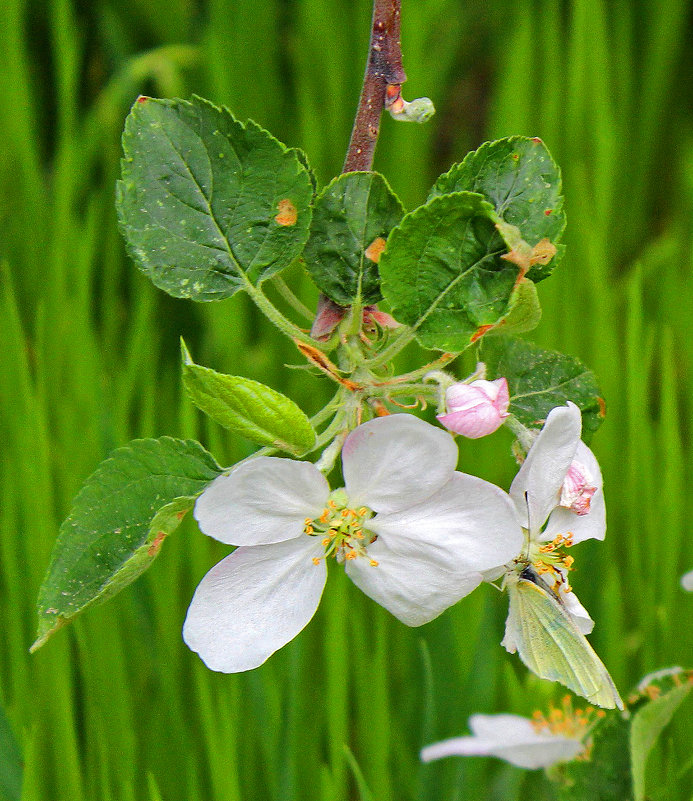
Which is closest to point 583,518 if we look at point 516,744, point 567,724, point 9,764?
point 516,744

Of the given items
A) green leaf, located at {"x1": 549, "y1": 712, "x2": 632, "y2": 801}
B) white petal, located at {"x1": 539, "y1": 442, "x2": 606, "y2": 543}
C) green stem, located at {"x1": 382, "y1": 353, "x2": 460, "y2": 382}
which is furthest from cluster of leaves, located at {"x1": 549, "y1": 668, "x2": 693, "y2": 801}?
green stem, located at {"x1": 382, "y1": 353, "x2": 460, "y2": 382}

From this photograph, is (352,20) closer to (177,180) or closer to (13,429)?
(13,429)

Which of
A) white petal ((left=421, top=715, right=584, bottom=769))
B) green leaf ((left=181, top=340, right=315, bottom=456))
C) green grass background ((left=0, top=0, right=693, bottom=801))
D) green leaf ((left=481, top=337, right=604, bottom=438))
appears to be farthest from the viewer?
green grass background ((left=0, top=0, right=693, bottom=801))

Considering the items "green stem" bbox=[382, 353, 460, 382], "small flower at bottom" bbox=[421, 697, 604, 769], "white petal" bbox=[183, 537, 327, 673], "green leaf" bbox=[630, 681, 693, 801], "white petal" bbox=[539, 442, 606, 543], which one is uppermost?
"green stem" bbox=[382, 353, 460, 382]

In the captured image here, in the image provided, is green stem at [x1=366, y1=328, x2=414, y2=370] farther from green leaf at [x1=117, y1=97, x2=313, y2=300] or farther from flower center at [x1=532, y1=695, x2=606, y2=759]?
flower center at [x1=532, y1=695, x2=606, y2=759]

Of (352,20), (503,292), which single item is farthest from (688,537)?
(352,20)

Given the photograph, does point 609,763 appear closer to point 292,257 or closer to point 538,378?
point 538,378
